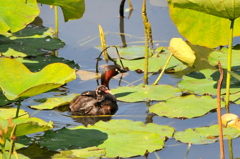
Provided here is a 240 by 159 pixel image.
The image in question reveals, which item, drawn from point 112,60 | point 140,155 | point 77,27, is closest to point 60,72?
point 140,155

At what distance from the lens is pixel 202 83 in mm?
5586

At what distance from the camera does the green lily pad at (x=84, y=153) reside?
390 cm

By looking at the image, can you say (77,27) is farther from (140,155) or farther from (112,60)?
(140,155)

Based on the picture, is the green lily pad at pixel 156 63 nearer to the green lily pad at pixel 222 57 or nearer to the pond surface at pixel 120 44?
the pond surface at pixel 120 44

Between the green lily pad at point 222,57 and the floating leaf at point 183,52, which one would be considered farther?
the green lily pad at point 222,57

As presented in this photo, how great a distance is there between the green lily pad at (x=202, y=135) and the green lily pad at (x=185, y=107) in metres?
0.40

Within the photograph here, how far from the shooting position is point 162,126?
4527 millimetres

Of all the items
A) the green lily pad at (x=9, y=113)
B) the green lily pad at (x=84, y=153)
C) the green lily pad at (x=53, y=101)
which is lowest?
the green lily pad at (x=53, y=101)

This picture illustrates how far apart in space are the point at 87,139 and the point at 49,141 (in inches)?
11.9

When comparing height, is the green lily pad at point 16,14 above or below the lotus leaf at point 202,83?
above

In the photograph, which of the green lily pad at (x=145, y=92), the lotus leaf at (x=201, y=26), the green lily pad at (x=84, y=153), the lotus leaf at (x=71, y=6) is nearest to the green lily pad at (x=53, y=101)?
the green lily pad at (x=145, y=92)

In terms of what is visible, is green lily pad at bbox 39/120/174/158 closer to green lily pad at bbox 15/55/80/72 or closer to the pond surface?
the pond surface

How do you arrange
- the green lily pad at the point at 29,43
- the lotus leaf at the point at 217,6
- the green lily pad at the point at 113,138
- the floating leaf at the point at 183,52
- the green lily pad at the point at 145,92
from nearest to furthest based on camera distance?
the green lily pad at the point at 113,138
the lotus leaf at the point at 217,6
the green lily pad at the point at 145,92
the floating leaf at the point at 183,52
the green lily pad at the point at 29,43

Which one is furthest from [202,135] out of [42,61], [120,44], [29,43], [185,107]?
[29,43]
